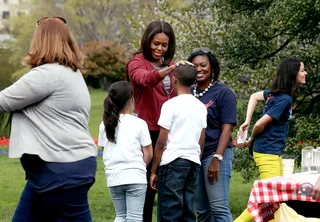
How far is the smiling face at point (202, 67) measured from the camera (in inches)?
277

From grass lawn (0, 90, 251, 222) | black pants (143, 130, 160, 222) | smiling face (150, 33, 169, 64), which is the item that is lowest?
grass lawn (0, 90, 251, 222)

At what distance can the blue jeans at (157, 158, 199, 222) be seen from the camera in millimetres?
6621

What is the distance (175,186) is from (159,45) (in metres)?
1.24

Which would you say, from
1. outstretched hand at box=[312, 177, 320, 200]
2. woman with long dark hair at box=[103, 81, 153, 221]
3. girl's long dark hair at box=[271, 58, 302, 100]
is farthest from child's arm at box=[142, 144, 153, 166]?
outstretched hand at box=[312, 177, 320, 200]

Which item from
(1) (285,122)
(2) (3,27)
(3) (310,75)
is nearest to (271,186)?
(1) (285,122)

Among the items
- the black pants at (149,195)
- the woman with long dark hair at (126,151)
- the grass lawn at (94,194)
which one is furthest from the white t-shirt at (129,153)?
the grass lawn at (94,194)

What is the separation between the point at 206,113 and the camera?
6.75 meters

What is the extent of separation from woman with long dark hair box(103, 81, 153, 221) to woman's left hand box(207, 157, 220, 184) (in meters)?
0.54

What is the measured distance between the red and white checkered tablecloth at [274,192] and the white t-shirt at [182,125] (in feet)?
2.05

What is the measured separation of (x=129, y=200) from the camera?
6.82 metres

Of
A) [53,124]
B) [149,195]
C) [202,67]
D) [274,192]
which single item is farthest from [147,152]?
[53,124]

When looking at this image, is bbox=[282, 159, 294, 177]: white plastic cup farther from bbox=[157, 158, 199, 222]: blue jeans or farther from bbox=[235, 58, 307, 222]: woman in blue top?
bbox=[157, 158, 199, 222]: blue jeans

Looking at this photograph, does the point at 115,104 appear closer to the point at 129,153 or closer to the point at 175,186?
the point at 129,153

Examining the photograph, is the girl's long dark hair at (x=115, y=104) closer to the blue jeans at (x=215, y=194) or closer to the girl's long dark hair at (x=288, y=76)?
the blue jeans at (x=215, y=194)
